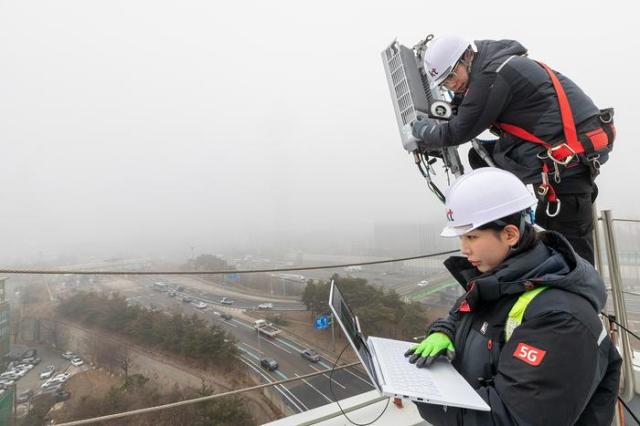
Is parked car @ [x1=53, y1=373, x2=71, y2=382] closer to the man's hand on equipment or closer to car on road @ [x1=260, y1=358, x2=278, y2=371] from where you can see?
car on road @ [x1=260, y1=358, x2=278, y2=371]

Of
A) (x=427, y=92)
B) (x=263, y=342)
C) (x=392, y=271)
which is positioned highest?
(x=427, y=92)

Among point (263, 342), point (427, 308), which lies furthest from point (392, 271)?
point (263, 342)

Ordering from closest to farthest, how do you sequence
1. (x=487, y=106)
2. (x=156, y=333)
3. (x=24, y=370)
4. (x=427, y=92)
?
(x=487, y=106), (x=427, y=92), (x=24, y=370), (x=156, y=333)

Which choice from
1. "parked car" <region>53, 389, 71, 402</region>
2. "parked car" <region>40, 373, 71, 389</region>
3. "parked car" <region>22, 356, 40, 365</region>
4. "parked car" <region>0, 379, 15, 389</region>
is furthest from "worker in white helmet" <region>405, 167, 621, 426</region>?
"parked car" <region>22, 356, 40, 365</region>

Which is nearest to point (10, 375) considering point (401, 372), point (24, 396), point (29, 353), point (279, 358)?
point (24, 396)

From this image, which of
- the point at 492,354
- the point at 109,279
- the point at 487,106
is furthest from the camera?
the point at 109,279

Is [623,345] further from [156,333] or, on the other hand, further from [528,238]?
[156,333]
